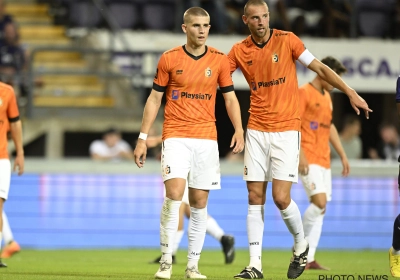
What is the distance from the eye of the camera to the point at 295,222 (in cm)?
920

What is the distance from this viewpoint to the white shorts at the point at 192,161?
8.78 m

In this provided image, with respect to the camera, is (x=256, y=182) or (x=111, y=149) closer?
(x=256, y=182)

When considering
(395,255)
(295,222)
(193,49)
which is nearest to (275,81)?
(193,49)

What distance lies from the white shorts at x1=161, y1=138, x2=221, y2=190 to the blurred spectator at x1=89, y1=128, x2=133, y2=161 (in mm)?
7517

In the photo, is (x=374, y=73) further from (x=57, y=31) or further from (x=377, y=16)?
(x=57, y=31)

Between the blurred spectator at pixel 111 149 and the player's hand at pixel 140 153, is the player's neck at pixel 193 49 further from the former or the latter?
the blurred spectator at pixel 111 149

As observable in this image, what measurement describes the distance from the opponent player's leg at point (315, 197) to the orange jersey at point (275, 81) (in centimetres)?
197

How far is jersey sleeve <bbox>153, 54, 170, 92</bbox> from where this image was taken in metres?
8.84

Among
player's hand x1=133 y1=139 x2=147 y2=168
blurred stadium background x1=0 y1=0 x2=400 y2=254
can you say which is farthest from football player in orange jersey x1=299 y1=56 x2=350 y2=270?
blurred stadium background x1=0 y1=0 x2=400 y2=254

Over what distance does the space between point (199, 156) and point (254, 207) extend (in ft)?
2.50

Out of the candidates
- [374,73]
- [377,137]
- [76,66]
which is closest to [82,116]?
[76,66]

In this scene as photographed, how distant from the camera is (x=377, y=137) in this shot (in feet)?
74.0

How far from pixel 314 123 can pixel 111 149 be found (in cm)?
604

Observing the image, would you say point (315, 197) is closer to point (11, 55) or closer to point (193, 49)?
point (193, 49)
